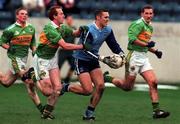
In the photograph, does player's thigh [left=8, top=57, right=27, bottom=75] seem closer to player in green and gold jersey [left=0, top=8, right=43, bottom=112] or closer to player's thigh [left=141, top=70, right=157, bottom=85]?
player in green and gold jersey [left=0, top=8, right=43, bottom=112]

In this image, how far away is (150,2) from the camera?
2609 cm

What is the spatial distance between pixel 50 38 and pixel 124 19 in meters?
12.3

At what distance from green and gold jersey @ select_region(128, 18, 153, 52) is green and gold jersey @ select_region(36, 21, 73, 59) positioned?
1.31 meters

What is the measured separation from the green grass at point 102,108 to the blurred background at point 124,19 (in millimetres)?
2553

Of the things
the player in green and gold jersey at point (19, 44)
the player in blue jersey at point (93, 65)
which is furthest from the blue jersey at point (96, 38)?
the player in green and gold jersey at point (19, 44)

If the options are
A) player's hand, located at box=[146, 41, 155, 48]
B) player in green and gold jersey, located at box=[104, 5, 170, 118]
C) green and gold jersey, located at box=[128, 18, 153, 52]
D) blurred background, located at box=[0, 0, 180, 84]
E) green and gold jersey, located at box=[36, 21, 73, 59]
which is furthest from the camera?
blurred background, located at box=[0, 0, 180, 84]

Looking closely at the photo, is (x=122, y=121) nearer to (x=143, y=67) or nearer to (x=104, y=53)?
(x=143, y=67)

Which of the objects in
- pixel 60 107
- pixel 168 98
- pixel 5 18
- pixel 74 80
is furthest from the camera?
pixel 5 18

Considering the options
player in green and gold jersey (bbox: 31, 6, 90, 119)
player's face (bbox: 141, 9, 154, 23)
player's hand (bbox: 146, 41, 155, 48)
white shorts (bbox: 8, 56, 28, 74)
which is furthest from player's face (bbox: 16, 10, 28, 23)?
player's hand (bbox: 146, 41, 155, 48)

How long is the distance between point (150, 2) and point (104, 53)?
3655 mm

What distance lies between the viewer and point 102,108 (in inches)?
634

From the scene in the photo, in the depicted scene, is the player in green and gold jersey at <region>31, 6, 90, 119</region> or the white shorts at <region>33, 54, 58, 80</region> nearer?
the player in green and gold jersey at <region>31, 6, 90, 119</region>

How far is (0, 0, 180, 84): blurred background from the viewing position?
23.2 m

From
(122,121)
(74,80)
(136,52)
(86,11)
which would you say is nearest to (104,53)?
(74,80)
